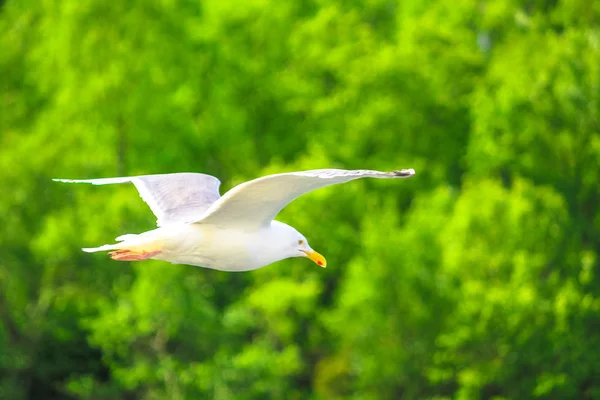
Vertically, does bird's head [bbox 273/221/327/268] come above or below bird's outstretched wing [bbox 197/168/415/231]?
below

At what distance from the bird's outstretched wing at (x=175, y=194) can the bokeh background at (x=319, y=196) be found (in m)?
11.7

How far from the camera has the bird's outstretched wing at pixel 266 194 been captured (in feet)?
25.4

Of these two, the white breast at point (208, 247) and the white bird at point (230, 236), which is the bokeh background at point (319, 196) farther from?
the white breast at point (208, 247)

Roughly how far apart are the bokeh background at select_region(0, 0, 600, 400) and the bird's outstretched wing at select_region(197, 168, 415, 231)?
12976mm

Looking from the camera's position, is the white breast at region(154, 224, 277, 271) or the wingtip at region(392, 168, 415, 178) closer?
the wingtip at region(392, 168, 415, 178)

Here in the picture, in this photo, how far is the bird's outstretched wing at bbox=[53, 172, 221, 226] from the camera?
9.38 m

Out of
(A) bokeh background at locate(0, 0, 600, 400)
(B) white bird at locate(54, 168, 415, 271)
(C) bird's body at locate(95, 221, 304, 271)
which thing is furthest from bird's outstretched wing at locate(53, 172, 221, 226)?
(A) bokeh background at locate(0, 0, 600, 400)

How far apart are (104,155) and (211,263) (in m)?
19.9

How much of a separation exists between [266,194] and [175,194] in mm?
1556

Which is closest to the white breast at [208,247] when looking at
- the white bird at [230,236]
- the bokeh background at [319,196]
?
the white bird at [230,236]

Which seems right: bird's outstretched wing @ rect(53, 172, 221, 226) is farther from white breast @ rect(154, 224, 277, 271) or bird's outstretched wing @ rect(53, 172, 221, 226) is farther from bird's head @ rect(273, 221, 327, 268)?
bird's head @ rect(273, 221, 327, 268)

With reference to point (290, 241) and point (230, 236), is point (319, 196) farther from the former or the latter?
point (230, 236)

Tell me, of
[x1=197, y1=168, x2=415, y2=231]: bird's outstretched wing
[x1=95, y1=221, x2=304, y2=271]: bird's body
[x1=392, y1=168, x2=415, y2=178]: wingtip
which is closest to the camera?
[x1=197, y1=168, x2=415, y2=231]: bird's outstretched wing

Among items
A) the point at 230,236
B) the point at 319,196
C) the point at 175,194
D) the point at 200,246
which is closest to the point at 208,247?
the point at 200,246
